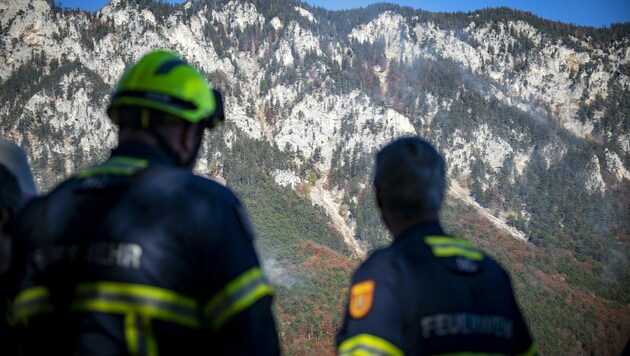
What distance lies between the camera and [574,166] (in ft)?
310

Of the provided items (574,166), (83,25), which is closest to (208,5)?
(83,25)

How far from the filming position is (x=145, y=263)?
4.72 feet

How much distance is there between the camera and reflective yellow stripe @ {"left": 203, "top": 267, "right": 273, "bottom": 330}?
1.42 metres

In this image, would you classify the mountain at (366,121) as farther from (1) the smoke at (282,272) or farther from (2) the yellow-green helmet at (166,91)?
(2) the yellow-green helmet at (166,91)

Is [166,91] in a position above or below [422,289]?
above

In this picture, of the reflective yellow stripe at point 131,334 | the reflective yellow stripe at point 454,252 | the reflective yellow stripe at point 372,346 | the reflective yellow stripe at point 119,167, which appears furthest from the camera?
the reflective yellow stripe at point 454,252

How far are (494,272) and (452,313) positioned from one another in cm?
28

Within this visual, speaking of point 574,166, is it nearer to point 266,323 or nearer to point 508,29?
point 508,29

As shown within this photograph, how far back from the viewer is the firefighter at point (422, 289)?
175 centimetres

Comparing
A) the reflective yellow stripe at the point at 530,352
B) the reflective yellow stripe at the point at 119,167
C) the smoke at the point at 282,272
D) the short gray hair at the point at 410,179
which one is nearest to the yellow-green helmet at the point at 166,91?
the reflective yellow stripe at the point at 119,167

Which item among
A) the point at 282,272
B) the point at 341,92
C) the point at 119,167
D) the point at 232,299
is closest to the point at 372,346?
the point at 232,299

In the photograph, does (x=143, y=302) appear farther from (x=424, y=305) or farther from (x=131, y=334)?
(x=424, y=305)

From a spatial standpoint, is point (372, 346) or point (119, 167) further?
point (372, 346)

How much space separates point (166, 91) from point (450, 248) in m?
1.15
